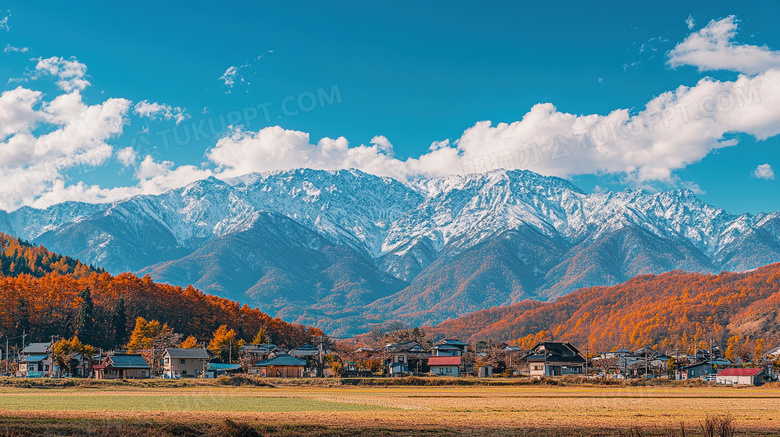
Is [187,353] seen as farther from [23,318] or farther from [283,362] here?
[23,318]

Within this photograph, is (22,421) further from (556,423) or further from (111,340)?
(111,340)

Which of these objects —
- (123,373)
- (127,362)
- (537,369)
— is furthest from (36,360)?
(537,369)

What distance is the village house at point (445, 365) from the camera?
10831cm

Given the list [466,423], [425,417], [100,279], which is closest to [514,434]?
[466,423]

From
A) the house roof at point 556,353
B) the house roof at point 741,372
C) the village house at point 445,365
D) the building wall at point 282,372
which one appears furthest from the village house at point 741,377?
the building wall at point 282,372

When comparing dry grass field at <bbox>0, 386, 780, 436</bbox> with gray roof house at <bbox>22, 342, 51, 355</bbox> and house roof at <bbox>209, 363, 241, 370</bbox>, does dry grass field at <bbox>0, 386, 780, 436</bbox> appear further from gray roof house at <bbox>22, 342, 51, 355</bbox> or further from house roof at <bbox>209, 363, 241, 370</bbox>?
gray roof house at <bbox>22, 342, 51, 355</bbox>

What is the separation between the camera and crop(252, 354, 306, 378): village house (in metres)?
91.6

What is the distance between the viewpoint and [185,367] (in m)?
97.6

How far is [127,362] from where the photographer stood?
87125 mm

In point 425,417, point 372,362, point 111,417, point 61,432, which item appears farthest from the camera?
point 372,362

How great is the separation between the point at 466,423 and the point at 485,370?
2825 inches

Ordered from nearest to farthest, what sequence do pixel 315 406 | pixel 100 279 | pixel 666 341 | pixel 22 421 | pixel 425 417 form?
pixel 22 421 → pixel 425 417 → pixel 315 406 → pixel 100 279 → pixel 666 341

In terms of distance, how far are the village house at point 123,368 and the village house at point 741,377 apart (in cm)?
6936

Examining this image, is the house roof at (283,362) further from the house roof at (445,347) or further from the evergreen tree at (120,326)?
the house roof at (445,347)
